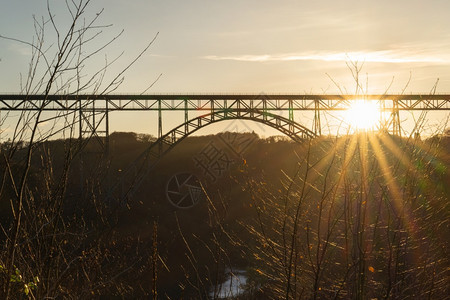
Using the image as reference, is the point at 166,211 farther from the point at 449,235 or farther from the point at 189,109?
the point at 449,235

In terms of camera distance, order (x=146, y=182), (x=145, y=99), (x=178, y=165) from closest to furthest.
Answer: (x=145, y=99)
(x=146, y=182)
(x=178, y=165)

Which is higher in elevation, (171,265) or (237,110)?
(237,110)

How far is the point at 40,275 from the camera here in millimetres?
3688

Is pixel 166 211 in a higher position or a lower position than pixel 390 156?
lower

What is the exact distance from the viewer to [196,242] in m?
25.5

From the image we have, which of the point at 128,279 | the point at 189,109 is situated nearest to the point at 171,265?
the point at 128,279

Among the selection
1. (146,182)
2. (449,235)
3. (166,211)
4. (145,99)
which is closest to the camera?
(449,235)

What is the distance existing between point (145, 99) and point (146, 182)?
15703 mm

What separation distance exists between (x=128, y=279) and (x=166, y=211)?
15863mm

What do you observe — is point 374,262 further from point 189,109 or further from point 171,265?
point 189,109

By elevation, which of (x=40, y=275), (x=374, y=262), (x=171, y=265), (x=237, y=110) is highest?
(x=237, y=110)

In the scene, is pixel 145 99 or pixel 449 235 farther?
pixel 145 99

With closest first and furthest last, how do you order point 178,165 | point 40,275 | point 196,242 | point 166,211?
point 40,275, point 196,242, point 166,211, point 178,165

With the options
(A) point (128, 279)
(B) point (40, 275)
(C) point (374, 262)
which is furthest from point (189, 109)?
(B) point (40, 275)
